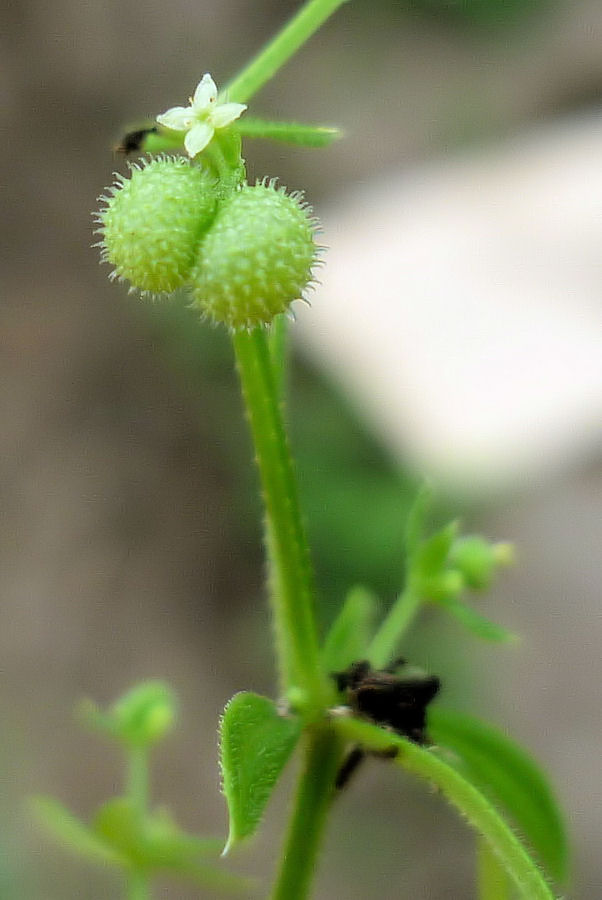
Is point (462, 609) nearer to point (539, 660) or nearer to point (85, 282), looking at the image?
point (539, 660)

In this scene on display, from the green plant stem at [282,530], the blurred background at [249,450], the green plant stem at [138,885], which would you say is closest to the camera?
the green plant stem at [282,530]

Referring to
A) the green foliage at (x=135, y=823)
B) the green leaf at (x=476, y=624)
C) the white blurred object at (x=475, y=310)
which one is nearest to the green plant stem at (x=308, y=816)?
the green leaf at (x=476, y=624)

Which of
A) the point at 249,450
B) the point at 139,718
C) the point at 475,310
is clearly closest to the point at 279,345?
the point at 139,718

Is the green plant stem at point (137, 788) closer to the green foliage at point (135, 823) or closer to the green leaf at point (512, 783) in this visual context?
the green foliage at point (135, 823)

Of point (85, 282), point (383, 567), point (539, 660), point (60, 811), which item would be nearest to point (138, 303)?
point (85, 282)

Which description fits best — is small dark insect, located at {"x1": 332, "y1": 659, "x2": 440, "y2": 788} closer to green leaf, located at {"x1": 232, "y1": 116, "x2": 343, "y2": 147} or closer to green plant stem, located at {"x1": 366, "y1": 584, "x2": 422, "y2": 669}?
green plant stem, located at {"x1": 366, "y1": 584, "x2": 422, "y2": 669}

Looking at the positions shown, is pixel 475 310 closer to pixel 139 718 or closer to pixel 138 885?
pixel 139 718

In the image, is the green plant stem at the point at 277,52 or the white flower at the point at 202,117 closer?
the white flower at the point at 202,117
